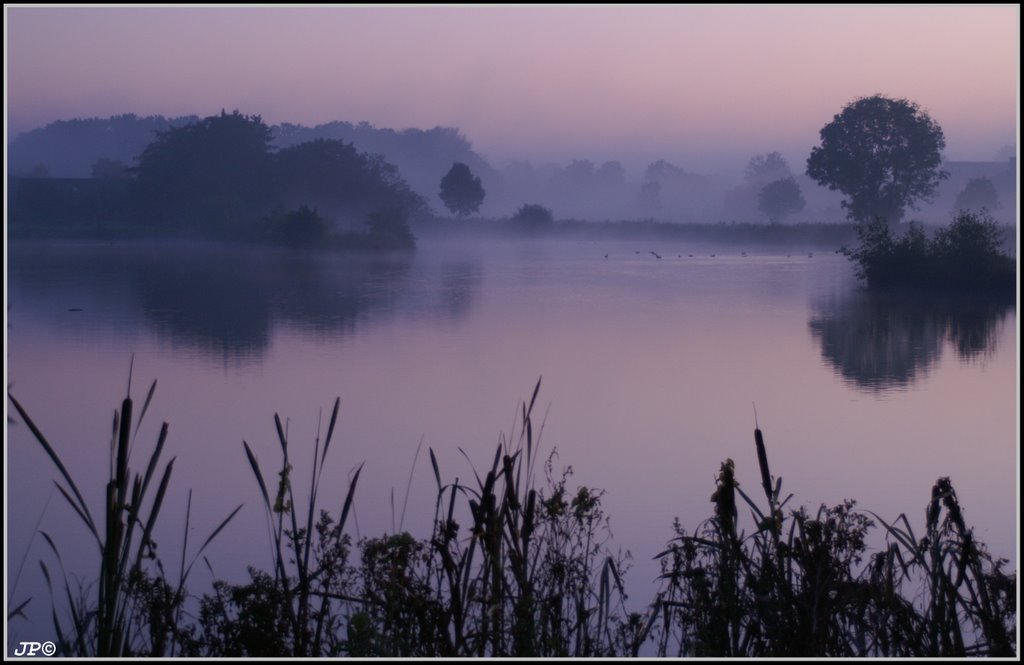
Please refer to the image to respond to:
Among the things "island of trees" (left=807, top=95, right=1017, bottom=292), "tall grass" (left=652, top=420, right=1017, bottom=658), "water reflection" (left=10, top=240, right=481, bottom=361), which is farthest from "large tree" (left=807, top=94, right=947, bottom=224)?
"tall grass" (left=652, top=420, right=1017, bottom=658)

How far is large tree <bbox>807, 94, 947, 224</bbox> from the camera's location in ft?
92.3

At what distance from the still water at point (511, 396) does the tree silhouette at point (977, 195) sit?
21.9 meters

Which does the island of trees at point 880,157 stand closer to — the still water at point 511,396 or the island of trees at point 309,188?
the island of trees at point 309,188

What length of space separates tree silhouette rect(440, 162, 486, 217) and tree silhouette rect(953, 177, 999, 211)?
1838 cm

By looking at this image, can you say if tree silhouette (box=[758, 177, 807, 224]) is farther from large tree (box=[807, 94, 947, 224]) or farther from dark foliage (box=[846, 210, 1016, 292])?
dark foliage (box=[846, 210, 1016, 292])

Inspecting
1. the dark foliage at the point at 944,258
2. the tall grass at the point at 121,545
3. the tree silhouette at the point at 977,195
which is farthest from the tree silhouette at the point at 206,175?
the tall grass at the point at 121,545

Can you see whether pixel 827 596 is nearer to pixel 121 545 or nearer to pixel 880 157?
pixel 121 545

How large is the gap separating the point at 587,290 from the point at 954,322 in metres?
5.88

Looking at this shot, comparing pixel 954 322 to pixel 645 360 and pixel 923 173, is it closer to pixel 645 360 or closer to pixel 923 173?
pixel 645 360

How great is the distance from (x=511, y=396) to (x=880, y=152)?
24.0 metres

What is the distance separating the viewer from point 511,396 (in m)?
7.03

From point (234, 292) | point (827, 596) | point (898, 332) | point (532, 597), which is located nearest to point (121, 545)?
point (532, 597)

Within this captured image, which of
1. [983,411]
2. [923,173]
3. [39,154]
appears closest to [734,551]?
[983,411]

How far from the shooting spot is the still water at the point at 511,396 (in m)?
4.46
